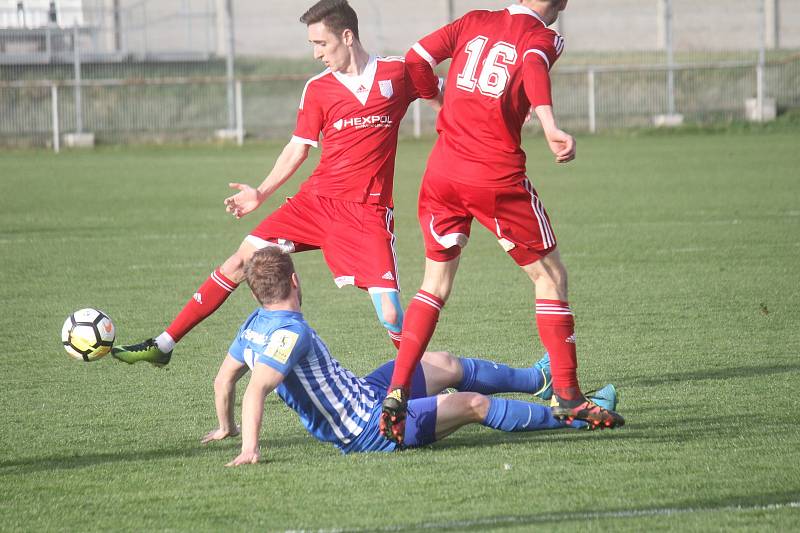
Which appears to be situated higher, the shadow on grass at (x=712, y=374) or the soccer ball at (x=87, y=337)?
the soccer ball at (x=87, y=337)

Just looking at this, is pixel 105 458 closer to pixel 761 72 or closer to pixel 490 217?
pixel 490 217

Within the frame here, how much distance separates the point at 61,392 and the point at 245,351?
6.07 feet

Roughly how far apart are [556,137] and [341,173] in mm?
1814

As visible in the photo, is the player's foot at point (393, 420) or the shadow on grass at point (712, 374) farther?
the shadow on grass at point (712, 374)

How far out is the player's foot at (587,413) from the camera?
521 cm

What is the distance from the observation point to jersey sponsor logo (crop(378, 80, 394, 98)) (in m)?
6.50

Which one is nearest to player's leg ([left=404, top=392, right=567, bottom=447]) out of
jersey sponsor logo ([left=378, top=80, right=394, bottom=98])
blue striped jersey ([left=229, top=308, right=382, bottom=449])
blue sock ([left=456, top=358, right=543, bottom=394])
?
blue striped jersey ([left=229, top=308, right=382, bottom=449])

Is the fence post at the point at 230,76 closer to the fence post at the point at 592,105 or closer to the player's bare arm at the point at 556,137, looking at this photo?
the fence post at the point at 592,105

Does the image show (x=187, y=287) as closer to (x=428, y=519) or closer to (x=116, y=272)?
(x=116, y=272)

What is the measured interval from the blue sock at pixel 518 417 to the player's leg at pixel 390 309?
3.26ft

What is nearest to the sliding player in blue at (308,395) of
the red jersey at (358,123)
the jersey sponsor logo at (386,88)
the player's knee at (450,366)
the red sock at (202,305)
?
the player's knee at (450,366)

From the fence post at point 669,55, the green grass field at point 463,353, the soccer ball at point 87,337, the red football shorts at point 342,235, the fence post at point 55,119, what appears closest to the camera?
the green grass field at point 463,353

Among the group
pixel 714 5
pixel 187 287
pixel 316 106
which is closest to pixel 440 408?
pixel 316 106

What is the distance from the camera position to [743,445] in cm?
504
